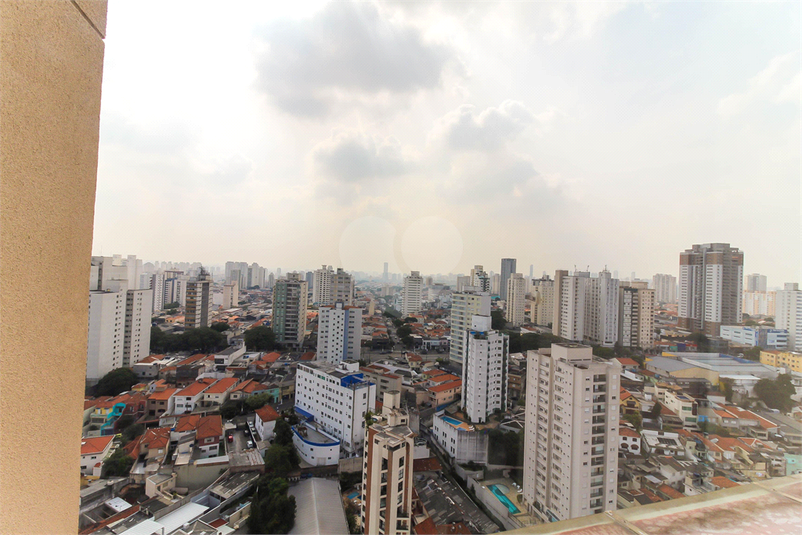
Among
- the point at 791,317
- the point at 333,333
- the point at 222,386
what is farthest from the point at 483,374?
the point at 791,317

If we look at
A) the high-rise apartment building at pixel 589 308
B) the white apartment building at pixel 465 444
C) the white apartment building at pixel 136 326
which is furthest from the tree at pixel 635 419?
the white apartment building at pixel 136 326

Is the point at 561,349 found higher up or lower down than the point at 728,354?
higher up

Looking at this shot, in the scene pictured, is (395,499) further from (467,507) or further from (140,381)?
(140,381)

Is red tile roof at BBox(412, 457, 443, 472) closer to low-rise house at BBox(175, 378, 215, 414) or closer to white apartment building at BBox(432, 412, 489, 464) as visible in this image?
white apartment building at BBox(432, 412, 489, 464)

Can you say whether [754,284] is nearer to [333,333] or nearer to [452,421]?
[452,421]

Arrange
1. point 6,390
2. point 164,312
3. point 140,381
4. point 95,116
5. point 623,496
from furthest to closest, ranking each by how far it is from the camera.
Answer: point 164,312
point 140,381
point 623,496
point 95,116
point 6,390

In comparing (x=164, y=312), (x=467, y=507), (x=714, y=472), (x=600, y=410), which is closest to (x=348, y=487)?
(x=467, y=507)
